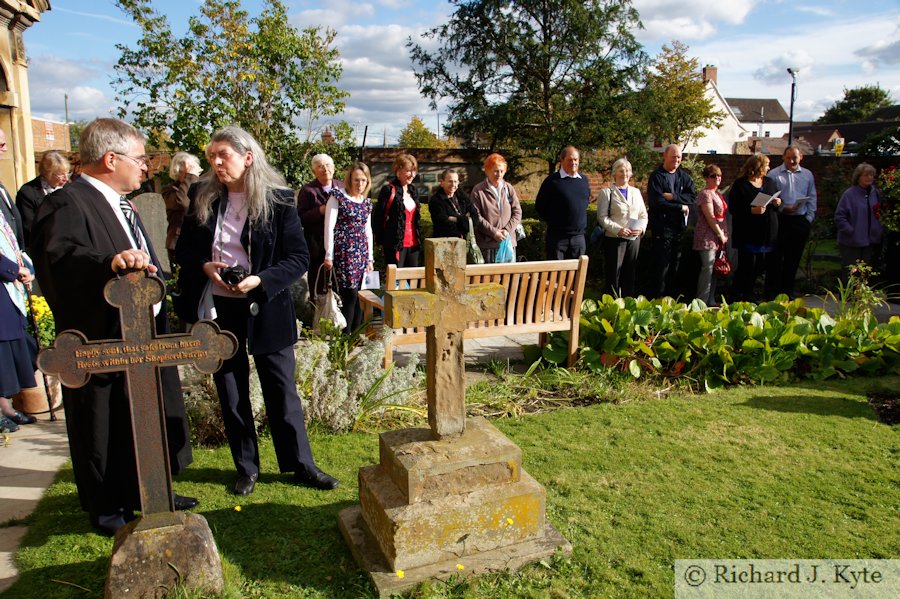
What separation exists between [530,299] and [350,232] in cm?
181

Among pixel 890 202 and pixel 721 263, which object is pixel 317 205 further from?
pixel 890 202

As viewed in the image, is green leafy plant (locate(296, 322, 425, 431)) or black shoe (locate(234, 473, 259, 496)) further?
green leafy plant (locate(296, 322, 425, 431))

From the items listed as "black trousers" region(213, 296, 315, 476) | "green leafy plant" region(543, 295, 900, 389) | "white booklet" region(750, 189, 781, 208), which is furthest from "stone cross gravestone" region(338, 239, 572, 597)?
"white booklet" region(750, 189, 781, 208)

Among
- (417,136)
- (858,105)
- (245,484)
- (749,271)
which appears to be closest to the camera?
(245,484)

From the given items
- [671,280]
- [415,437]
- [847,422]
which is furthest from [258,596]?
[671,280]

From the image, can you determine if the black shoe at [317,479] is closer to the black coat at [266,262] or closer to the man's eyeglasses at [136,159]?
the black coat at [266,262]

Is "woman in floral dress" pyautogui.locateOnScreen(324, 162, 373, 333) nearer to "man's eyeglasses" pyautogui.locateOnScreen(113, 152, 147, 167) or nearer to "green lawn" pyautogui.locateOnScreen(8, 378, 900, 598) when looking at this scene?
"green lawn" pyautogui.locateOnScreen(8, 378, 900, 598)

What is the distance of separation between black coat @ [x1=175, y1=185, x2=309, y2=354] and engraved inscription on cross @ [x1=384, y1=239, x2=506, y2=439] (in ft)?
2.84

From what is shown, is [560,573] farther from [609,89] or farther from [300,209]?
[609,89]

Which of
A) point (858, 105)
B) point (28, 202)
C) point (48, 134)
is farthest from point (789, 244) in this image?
point (858, 105)

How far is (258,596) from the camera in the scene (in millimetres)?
2645

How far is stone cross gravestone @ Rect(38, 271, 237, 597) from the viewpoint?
2.41 m

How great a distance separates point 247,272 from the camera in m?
3.34

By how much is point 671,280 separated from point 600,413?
3843mm
